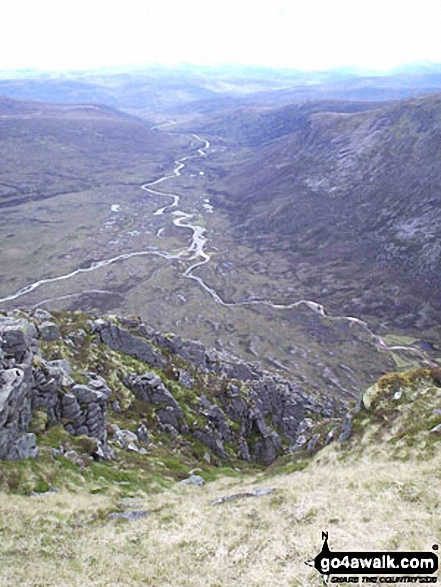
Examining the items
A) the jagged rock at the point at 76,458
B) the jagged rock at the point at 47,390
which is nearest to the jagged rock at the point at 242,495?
the jagged rock at the point at 76,458

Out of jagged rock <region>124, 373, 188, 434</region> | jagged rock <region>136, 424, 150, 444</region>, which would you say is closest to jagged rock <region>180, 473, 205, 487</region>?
jagged rock <region>136, 424, 150, 444</region>

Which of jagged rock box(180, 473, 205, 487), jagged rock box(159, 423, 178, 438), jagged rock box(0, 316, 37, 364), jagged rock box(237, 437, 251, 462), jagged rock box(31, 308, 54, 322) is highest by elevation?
jagged rock box(0, 316, 37, 364)

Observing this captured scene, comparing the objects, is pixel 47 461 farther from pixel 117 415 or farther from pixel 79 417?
pixel 117 415

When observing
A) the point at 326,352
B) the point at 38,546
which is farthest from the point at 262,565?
the point at 326,352

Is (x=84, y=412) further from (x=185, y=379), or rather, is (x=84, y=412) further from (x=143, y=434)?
(x=185, y=379)

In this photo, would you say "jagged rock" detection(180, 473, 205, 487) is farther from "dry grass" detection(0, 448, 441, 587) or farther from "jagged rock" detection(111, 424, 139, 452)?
"dry grass" detection(0, 448, 441, 587)

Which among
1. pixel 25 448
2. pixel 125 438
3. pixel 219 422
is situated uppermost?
pixel 25 448

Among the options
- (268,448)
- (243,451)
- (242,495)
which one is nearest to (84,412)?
(242,495)

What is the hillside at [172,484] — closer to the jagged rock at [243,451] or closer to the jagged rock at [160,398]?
the jagged rock at [160,398]
